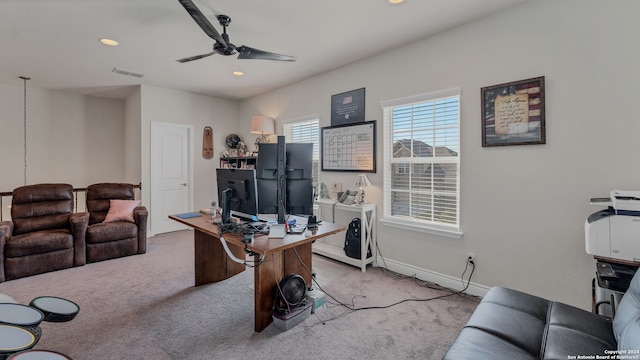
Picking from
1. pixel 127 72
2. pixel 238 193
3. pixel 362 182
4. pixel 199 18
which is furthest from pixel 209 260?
pixel 127 72

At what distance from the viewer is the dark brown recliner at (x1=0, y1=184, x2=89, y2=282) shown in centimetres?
308

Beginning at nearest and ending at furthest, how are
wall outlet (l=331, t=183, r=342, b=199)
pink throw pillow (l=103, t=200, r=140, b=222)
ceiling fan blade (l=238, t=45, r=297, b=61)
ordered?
1. ceiling fan blade (l=238, t=45, r=297, b=61)
2. wall outlet (l=331, t=183, r=342, b=199)
3. pink throw pillow (l=103, t=200, r=140, b=222)

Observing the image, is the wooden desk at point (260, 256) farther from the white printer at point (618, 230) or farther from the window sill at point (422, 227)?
the white printer at point (618, 230)

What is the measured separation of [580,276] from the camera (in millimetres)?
2170

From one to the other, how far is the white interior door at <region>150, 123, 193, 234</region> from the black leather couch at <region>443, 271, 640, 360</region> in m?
5.15

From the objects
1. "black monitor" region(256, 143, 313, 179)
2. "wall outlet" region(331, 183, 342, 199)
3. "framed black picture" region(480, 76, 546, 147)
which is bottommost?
"wall outlet" region(331, 183, 342, 199)

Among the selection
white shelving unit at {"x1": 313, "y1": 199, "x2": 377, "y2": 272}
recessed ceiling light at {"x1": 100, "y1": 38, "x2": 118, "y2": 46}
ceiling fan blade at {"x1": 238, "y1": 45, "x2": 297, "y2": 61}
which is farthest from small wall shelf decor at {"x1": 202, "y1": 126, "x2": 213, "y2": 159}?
ceiling fan blade at {"x1": 238, "y1": 45, "x2": 297, "y2": 61}

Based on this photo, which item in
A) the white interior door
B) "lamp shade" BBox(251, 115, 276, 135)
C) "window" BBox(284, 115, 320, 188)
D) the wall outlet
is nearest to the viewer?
the wall outlet

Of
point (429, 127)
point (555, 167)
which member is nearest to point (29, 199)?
point (429, 127)

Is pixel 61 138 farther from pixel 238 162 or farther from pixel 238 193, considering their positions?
pixel 238 193

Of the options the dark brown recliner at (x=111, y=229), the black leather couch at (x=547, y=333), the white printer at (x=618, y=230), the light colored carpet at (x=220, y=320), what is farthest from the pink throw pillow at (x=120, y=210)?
the white printer at (x=618, y=230)

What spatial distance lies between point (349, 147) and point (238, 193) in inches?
72.3

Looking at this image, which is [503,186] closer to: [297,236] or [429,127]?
[429,127]

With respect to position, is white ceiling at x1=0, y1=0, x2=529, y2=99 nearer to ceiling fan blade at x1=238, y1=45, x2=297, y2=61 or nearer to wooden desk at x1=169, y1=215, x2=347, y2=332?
ceiling fan blade at x1=238, y1=45, x2=297, y2=61
